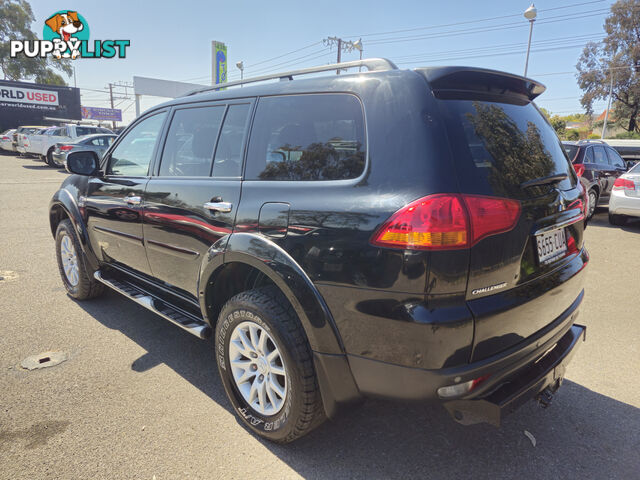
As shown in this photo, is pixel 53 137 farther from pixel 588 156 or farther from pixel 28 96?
pixel 588 156

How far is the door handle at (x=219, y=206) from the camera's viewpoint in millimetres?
2408

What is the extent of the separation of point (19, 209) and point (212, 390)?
343 inches

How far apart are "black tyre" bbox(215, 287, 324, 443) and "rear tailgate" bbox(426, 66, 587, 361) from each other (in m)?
0.81

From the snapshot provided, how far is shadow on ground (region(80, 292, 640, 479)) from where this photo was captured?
2.13 meters

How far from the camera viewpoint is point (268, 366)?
224 centimetres

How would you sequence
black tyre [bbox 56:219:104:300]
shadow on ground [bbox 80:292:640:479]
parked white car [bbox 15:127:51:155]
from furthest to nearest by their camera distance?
parked white car [bbox 15:127:51:155], black tyre [bbox 56:219:104:300], shadow on ground [bbox 80:292:640:479]

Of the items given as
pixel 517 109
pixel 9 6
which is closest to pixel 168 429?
pixel 517 109

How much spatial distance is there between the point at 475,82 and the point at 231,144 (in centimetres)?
141

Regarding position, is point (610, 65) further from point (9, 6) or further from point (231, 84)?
point (9, 6)

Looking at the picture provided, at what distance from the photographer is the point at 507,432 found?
242cm

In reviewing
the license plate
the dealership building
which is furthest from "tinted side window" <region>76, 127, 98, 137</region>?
the license plate

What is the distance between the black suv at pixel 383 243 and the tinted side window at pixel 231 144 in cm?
1

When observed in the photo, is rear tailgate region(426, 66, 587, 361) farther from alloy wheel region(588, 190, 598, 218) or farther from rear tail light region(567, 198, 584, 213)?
alloy wheel region(588, 190, 598, 218)

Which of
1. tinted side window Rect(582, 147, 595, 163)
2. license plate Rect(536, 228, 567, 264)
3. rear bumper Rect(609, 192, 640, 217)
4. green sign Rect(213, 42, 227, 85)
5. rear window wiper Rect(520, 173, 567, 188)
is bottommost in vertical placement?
rear bumper Rect(609, 192, 640, 217)
